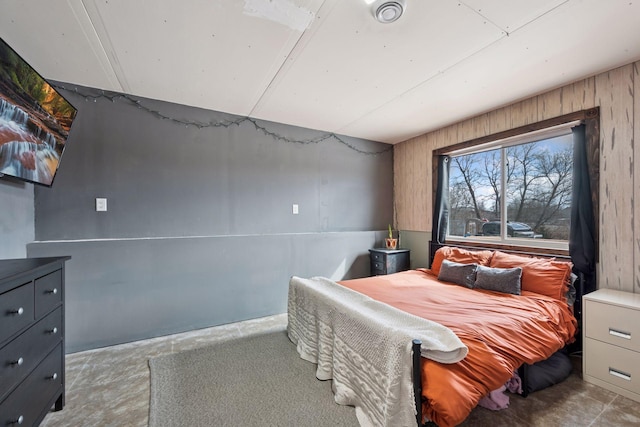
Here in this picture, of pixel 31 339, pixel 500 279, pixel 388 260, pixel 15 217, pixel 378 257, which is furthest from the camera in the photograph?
pixel 378 257

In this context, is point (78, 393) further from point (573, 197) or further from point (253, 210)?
point (573, 197)

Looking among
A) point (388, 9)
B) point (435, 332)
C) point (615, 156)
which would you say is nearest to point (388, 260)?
point (435, 332)

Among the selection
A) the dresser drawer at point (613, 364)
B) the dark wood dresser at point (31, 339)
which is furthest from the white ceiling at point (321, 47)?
the dresser drawer at point (613, 364)

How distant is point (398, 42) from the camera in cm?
190

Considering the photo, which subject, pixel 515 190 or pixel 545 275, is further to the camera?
pixel 515 190

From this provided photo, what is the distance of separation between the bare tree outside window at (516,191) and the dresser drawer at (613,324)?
86 cm

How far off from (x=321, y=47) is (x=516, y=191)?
2596mm

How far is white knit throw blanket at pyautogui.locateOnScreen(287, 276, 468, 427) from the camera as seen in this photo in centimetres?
133

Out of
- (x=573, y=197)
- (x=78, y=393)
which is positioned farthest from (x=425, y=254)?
(x=78, y=393)

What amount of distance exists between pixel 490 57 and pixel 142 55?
264 cm

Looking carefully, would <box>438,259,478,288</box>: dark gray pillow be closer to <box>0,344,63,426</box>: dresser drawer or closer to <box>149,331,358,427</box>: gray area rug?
<box>149,331,358,427</box>: gray area rug

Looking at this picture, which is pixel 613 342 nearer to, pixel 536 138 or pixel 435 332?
pixel 435 332

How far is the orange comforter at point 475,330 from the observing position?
1263 millimetres

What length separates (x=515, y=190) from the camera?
9.93 feet
